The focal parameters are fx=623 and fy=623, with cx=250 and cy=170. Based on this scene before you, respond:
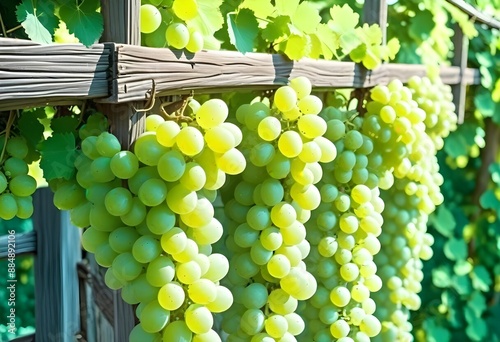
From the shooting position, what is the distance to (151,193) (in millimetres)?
691

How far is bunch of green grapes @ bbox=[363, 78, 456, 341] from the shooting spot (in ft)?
3.68

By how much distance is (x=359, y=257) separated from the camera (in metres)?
1.00

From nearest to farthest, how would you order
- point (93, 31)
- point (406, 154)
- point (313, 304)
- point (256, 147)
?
1. point (93, 31)
2. point (256, 147)
3. point (313, 304)
4. point (406, 154)

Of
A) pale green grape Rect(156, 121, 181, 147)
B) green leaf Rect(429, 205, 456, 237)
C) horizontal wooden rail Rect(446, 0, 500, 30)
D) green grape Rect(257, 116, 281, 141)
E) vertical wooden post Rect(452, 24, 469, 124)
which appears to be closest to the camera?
pale green grape Rect(156, 121, 181, 147)

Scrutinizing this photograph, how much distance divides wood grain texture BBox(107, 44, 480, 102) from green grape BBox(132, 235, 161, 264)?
160 mm

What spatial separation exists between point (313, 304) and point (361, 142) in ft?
0.89

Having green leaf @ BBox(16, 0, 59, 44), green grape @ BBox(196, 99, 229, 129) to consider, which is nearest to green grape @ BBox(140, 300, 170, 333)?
green grape @ BBox(196, 99, 229, 129)

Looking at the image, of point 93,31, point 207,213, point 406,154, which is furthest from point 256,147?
point 406,154

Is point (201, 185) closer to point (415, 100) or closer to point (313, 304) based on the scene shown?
point (313, 304)

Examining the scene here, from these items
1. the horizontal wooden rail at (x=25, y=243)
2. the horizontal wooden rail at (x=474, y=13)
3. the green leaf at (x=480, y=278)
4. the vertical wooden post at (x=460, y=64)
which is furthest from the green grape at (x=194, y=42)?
the green leaf at (x=480, y=278)

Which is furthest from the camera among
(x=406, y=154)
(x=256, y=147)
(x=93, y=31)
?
(x=406, y=154)

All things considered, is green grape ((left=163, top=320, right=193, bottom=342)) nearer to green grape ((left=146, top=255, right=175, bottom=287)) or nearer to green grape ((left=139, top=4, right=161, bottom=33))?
green grape ((left=146, top=255, right=175, bottom=287))

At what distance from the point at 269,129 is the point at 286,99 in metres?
0.06

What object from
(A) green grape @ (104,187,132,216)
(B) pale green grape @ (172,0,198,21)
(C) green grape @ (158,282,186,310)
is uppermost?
(B) pale green grape @ (172,0,198,21)
